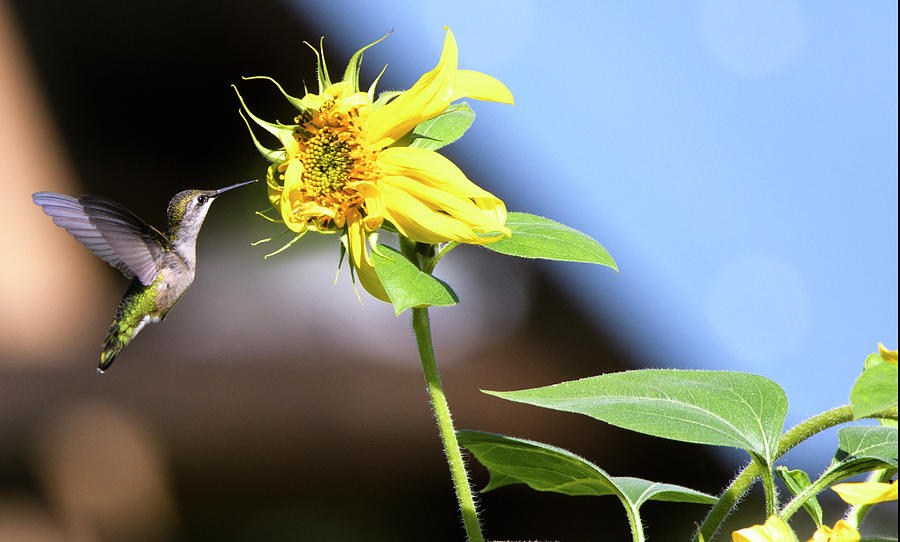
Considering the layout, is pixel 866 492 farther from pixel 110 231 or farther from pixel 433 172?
pixel 110 231

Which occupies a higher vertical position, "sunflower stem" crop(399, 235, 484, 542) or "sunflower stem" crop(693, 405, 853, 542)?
"sunflower stem" crop(399, 235, 484, 542)

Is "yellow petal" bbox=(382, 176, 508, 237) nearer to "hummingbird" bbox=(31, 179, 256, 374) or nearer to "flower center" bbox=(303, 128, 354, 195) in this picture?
"flower center" bbox=(303, 128, 354, 195)

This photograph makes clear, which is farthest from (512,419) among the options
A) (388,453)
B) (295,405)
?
(295,405)

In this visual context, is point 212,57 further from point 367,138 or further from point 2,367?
point 367,138

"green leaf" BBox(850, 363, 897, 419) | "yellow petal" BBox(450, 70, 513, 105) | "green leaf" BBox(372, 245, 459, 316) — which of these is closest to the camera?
"green leaf" BBox(850, 363, 897, 419)

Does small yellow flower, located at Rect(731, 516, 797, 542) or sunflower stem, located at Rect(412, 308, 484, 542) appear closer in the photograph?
small yellow flower, located at Rect(731, 516, 797, 542)

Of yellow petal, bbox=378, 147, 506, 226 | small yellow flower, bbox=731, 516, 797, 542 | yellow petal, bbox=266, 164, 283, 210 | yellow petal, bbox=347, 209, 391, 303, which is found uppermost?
yellow petal, bbox=266, 164, 283, 210

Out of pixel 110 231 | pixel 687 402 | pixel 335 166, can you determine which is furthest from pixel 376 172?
pixel 110 231

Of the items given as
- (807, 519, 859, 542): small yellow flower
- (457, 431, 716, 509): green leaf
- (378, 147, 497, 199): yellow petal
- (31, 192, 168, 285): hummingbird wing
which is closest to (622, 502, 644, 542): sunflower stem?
(457, 431, 716, 509): green leaf
